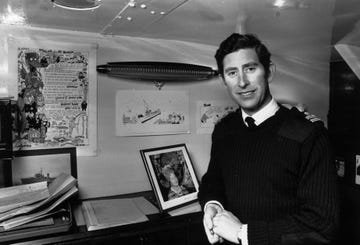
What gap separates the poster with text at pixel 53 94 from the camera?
128 cm

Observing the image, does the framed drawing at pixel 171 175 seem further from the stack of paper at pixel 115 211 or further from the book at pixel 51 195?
the book at pixel 51 195

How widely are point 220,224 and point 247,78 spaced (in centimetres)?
44

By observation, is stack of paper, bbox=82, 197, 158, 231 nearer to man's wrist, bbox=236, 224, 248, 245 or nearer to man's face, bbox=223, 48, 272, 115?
man's wrist, bbox=236, 224, 248, 245

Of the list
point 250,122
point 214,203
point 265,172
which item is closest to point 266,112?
point 250,122

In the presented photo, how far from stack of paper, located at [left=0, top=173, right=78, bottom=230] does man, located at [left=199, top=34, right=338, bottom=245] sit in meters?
0.51

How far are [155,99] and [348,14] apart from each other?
89cm

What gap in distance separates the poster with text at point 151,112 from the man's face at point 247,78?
64 cm

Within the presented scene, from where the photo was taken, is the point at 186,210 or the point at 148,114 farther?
the point at 148,114

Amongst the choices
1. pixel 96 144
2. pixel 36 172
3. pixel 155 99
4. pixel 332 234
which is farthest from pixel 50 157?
pixel 332 234

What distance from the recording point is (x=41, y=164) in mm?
1308

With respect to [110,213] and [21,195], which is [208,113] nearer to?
[110,213]

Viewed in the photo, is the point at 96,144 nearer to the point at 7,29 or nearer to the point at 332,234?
the point at 7,29

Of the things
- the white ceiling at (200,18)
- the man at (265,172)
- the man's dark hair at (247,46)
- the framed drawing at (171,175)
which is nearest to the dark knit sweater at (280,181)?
the man at (265,172)

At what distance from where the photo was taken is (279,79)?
185 cm
